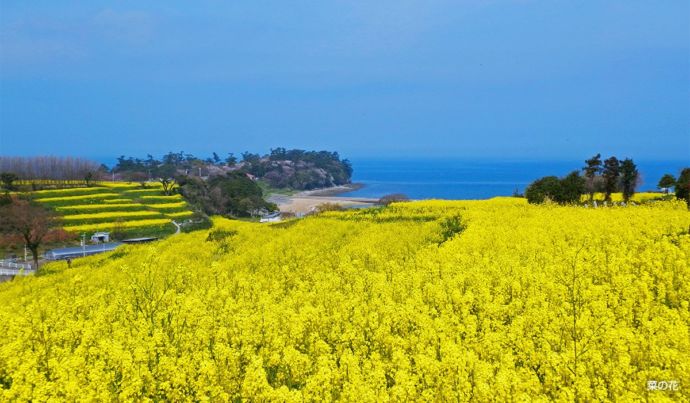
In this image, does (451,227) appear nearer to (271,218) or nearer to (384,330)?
(384,330)

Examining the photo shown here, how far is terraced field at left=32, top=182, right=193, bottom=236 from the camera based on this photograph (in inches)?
2731

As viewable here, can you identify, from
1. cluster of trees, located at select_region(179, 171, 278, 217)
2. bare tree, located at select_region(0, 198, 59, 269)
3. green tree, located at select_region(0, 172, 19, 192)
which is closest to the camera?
bare tree, located at select_region(0, 198, 59, 269)

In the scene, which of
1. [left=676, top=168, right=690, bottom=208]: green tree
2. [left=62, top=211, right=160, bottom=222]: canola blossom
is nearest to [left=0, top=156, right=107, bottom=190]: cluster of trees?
Result: [left=62, top=211, right=160, bottom=222]: canola blossom

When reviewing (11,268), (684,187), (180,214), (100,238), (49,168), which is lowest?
(11,268)

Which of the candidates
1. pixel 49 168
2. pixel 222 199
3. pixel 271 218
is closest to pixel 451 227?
pixel 271 218

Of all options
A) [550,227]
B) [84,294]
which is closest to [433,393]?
[84,294]

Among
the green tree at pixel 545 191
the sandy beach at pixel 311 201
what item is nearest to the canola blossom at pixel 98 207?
the sandy beach at pixel 311 201

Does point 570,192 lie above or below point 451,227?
above

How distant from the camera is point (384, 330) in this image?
10.4 meters

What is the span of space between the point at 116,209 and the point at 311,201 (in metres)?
70.4

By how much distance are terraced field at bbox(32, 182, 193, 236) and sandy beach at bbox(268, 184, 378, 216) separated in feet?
94.3

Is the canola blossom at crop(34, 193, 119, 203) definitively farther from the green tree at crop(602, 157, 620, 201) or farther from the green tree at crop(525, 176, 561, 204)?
the green tree at crop(602, 157, 620, 201)

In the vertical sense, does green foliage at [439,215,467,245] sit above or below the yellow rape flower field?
above

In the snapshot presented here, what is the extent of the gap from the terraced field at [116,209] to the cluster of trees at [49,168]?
12.6 meters
